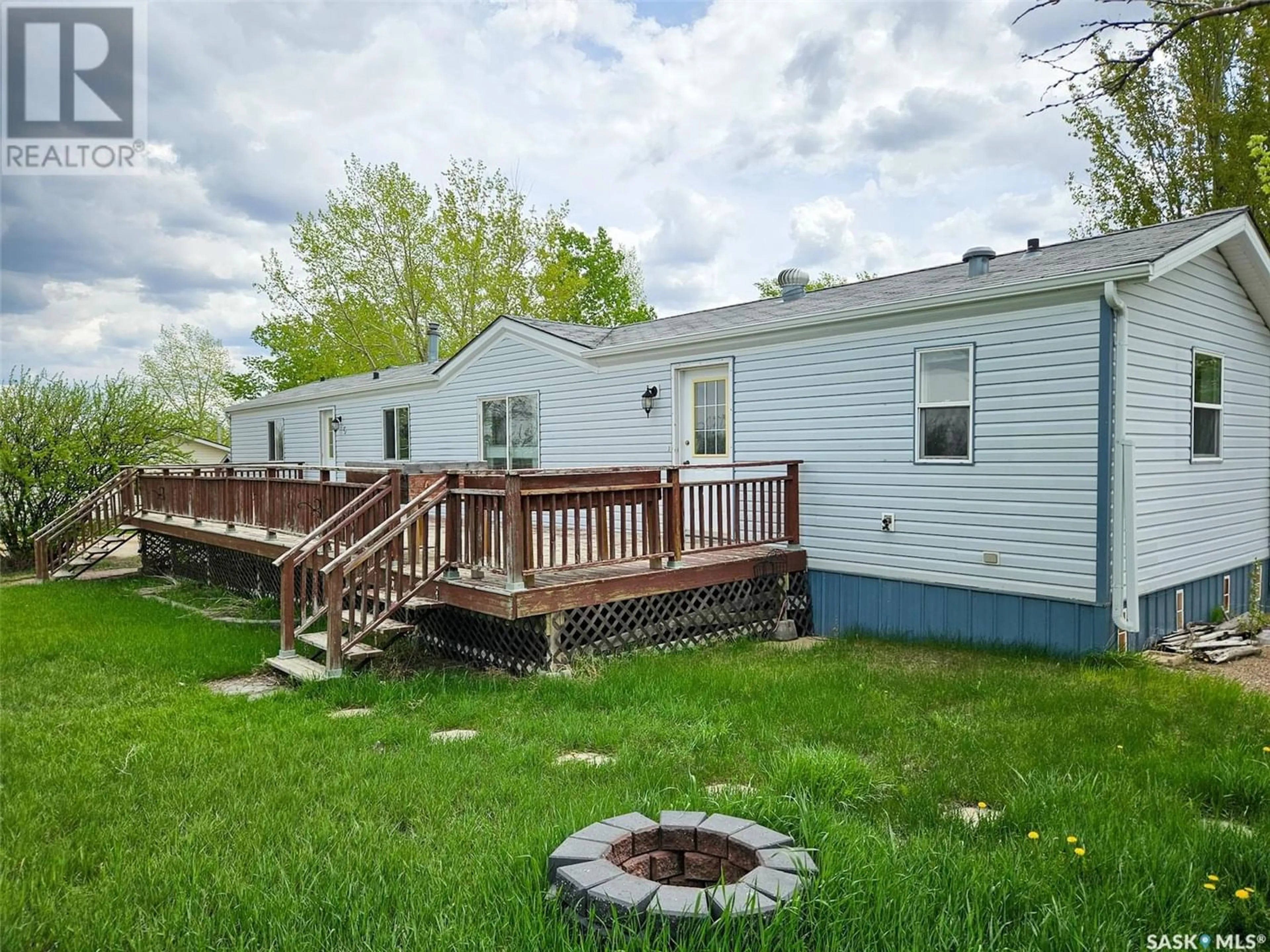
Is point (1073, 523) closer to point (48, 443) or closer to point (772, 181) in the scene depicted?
point (772, 181)

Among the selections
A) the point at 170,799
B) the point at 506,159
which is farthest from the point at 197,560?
the point at 506,159

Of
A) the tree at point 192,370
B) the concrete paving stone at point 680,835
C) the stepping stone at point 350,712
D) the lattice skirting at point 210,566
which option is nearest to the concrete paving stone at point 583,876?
the concrete paving stone at point 680,835

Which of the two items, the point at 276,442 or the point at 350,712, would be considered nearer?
the point at 350,712

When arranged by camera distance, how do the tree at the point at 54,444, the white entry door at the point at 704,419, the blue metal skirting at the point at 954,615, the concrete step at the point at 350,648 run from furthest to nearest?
the tree at the point at 54,444
the white entry door at the point at 704,419
the blue metal skirting at the point at 954,615
the concrete step at the point at 350,648

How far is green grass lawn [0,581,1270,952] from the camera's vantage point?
242 centimetres

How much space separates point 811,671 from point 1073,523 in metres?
2.52

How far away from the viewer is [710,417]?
30.1 ft

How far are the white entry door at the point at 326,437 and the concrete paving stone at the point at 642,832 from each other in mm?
14947

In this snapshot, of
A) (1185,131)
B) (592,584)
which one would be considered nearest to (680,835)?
(592,584)

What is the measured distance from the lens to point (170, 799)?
3457 millimetres

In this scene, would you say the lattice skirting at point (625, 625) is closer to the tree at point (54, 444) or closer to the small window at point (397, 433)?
the small window at point (397, 433)

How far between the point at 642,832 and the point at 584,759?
4.80 feet

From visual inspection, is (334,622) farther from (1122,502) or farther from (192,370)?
(192,370)

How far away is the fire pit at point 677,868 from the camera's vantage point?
2211 mm
